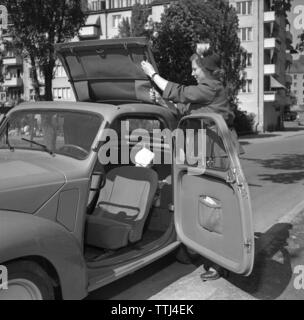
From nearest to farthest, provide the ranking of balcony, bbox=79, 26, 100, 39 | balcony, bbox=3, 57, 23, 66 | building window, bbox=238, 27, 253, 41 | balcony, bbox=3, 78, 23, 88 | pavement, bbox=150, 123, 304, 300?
pavement, bbox=150, 123, 304, 300 → building window, bbox=238, 27, 253, 41 → balcony, bbox=79, 26, 100, 39 → balcony, bbox=3, 57, 23, 66 → balcony, bbox=3, 78, 23, 88

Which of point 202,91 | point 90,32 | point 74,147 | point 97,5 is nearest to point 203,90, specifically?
point 202,91

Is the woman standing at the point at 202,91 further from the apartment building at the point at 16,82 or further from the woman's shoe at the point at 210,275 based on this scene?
the apartment building at the point at 16,82

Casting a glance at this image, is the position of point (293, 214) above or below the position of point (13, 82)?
below

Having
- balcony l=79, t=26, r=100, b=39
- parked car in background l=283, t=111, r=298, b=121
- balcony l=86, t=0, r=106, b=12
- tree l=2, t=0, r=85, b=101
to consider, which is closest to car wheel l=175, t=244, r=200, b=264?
tree l=2, t=0, r=85, b=101

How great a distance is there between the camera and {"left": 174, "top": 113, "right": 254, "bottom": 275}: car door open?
12.8ft

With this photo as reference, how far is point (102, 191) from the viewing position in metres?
5.00

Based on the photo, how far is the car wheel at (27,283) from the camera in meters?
3.21

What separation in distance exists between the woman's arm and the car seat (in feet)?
2.79

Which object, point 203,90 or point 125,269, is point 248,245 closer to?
point 125,269

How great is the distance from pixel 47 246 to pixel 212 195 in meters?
1.51

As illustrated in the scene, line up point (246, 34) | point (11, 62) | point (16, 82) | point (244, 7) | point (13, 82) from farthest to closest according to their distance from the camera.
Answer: point (13, 82) → point (16, 82) → point (11, 62) → point (246, 34) → point (244, 7)

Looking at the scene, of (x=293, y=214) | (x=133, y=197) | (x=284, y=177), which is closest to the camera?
(x=133, y=197)

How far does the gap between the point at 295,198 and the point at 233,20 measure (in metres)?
20.9

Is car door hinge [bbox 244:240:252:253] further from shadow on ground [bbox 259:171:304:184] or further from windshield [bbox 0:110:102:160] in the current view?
shadow on ground [bbox 259:171:304:184]
